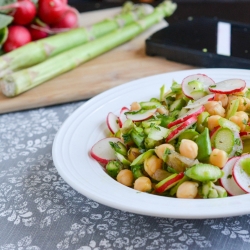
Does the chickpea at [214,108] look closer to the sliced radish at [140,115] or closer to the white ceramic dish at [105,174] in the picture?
the sliced radish at [140,115]

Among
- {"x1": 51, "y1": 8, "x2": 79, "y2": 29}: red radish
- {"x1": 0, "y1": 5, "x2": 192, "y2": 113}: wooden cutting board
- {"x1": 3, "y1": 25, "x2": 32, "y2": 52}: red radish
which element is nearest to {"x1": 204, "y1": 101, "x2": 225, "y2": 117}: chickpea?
{"x1": 0, "y1": 5, "x2": 192, "y2": 113}: wooden cutting board

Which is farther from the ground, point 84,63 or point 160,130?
point 160,130

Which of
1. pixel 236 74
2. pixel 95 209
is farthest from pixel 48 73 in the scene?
pixel 95 209

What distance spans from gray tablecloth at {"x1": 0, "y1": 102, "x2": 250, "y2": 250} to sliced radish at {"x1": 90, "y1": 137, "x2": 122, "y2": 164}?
4.7 inches

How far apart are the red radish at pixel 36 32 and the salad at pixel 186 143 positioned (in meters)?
1.12

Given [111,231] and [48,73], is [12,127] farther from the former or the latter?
[111,231]

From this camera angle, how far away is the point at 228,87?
145cm

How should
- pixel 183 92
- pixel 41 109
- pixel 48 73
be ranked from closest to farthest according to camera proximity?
pixel 183 92 < pixel 41 109 < pixel 48 73

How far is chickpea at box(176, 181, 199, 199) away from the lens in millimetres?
1157

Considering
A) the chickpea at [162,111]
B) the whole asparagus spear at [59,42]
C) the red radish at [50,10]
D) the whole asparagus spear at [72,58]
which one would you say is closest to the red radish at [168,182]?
the chickpea at [162,111]

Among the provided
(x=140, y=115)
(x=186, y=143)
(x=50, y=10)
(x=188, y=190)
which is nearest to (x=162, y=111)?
(x=140, y=115)

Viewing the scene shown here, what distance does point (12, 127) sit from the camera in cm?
185

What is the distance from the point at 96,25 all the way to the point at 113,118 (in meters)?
1.19

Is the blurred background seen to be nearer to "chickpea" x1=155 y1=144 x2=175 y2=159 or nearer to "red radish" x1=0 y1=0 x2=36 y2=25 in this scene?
"red radish" x1=0 y1=0 x2=36 y2=25
